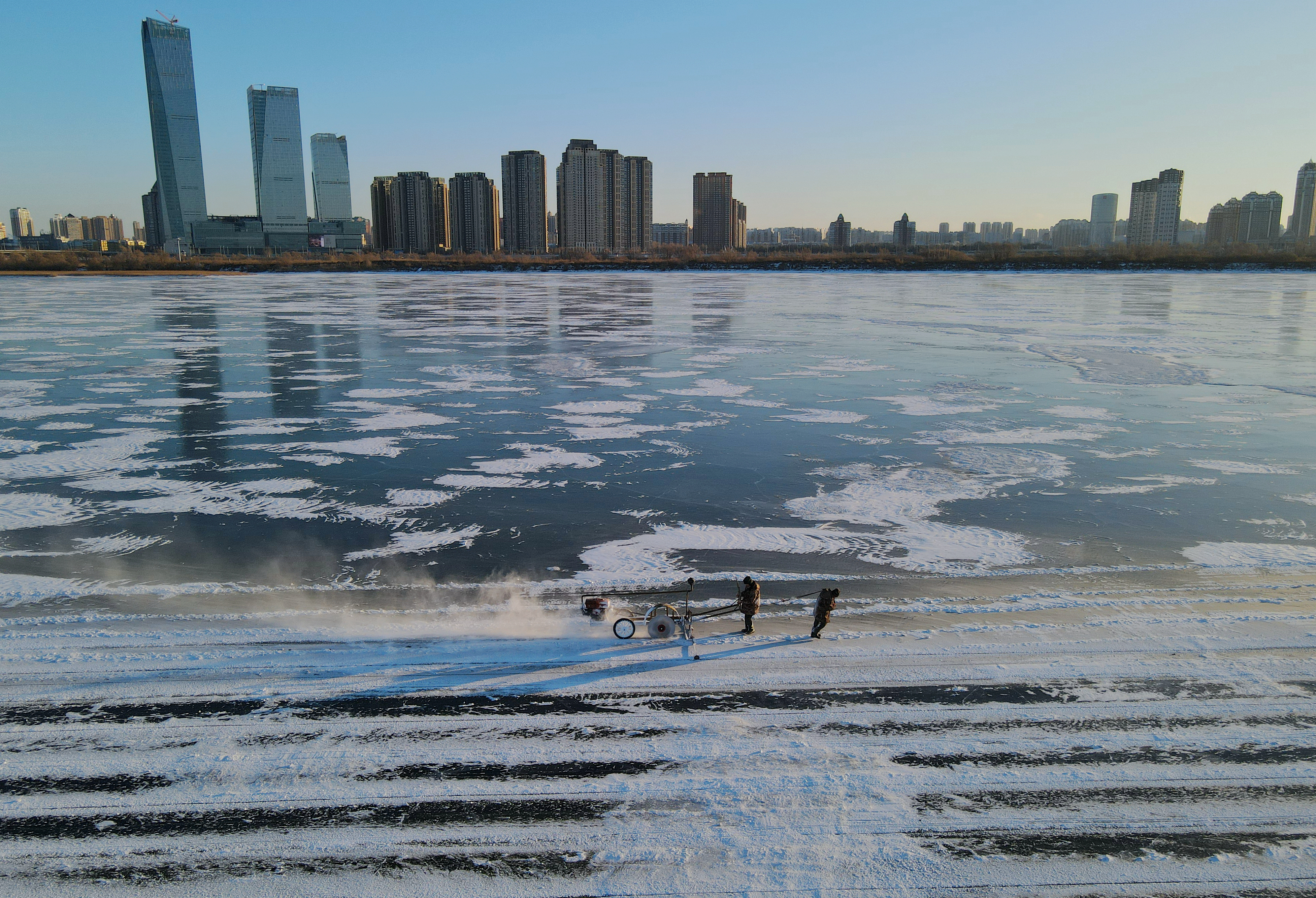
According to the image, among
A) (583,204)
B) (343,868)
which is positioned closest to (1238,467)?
(343,868)

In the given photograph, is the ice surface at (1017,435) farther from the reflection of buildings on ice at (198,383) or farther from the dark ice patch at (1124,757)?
the reflection of buildings on ice at (198,383)

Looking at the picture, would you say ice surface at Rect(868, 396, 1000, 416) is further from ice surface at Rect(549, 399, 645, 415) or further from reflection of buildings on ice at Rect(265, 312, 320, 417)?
reflection of buildings on ice at Rect(265, 312, 320, 417)

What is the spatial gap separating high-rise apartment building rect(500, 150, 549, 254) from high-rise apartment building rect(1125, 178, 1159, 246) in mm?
97725

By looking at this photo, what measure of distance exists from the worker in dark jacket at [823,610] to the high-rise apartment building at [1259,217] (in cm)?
16054

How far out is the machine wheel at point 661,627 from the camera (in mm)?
4637

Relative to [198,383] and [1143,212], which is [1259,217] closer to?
[1143,212]

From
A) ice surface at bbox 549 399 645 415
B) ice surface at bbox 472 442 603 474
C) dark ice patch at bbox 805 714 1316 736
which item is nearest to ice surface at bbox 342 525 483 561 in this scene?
ice surface at bbox 472 442 603 474

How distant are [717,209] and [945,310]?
488ft

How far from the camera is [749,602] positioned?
4.67 meters

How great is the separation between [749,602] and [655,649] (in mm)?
595

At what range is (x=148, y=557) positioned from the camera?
5777 millimetres

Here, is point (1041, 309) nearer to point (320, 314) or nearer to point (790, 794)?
point (320, 314)

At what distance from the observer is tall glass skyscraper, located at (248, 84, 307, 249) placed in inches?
6068

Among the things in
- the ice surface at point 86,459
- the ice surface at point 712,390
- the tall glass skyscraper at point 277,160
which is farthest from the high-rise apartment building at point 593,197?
the ice surface at point 86,459
